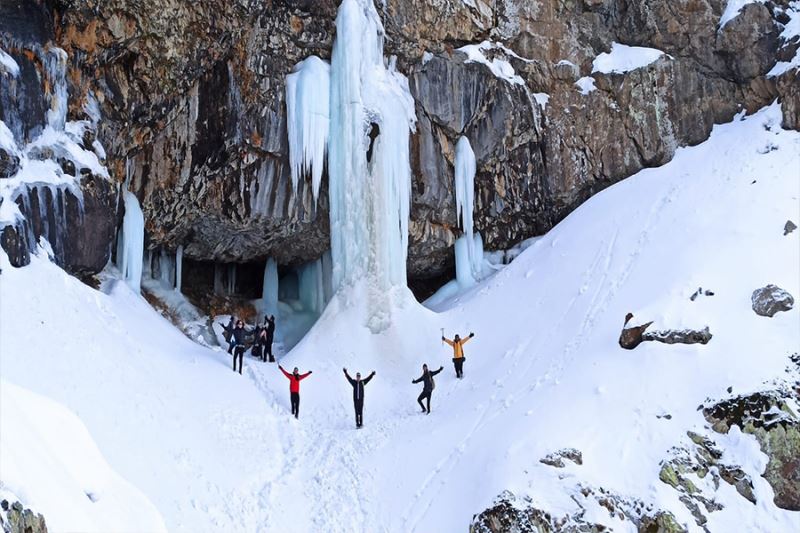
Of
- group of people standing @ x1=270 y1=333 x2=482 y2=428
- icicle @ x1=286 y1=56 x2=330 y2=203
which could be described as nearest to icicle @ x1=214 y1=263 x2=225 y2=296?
icicle @ x1=286 y1=56 x2=330 y2=203

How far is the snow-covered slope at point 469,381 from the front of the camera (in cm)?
1274

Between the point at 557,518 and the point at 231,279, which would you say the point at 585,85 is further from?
the point at 557,518

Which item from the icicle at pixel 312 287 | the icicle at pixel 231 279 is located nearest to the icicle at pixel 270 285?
the icicle at pixel 312 287

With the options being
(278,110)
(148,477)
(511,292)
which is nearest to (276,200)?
(278,110)

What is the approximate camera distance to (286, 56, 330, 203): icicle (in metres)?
20.7

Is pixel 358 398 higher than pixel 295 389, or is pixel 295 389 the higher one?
pixel 295 389

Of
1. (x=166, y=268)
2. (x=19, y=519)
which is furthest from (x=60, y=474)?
(x=166, y=268)

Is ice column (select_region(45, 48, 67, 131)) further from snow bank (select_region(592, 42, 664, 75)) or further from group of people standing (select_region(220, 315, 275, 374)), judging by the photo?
snow bank (select_region(592, 42, 664, 75))

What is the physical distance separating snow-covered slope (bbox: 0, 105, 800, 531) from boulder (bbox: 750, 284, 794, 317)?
0.78 feet

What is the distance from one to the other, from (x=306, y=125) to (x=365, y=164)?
67.0 inches

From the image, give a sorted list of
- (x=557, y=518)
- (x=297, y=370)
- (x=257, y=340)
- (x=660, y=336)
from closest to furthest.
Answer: (x=557, y=518) → (x=660, y=336) → (x=297, y=370) → (x=257, y=340)

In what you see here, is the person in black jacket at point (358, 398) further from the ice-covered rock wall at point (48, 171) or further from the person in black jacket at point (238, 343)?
the ice-covered rock wall at point (48, 171)

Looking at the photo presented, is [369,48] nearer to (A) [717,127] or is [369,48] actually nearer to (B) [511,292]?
(B) [511,292]

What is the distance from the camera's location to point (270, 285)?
24.0 m
